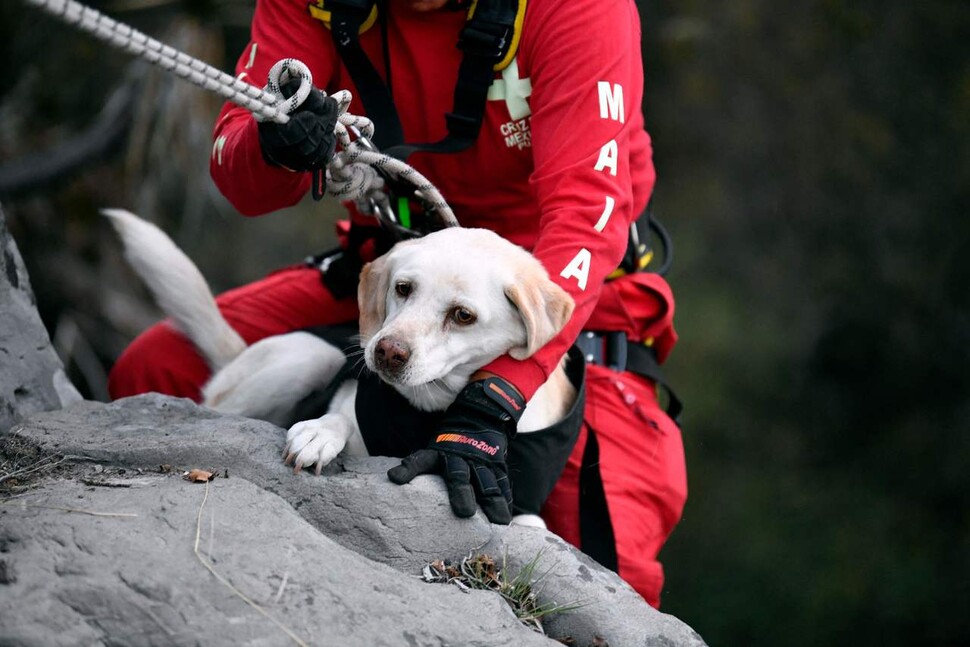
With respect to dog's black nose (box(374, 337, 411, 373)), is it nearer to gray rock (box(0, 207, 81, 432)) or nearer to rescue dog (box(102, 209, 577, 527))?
rescue dog (box(102, 209, 577, 527))

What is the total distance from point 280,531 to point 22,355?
846mm

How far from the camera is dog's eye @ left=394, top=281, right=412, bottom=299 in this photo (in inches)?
92.6

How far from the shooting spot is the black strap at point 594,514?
9.16ft

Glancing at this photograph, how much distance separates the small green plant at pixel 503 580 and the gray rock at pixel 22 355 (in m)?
0.93

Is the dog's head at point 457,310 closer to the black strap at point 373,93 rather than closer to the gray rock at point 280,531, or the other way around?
the gray rock at point 280,531

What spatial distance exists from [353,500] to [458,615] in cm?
34

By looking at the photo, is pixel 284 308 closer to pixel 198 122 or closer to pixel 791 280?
pixel 198 122

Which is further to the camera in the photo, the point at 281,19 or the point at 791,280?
the point at 791,280

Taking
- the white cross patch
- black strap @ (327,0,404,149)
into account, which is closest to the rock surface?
black strap @ (327,0,404,149)

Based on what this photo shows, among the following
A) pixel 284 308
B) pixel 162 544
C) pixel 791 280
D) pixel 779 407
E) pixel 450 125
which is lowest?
pixel 779 407

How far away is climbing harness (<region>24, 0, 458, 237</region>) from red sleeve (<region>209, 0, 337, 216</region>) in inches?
6.3

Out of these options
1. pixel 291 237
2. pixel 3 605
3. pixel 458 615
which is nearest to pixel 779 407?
pixel 291 237

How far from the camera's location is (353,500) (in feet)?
6.85

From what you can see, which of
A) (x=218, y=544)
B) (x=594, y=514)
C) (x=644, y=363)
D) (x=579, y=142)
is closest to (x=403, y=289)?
(x=579, y=142)
